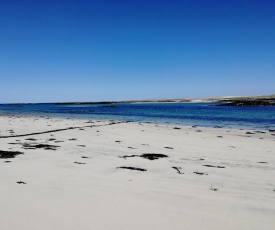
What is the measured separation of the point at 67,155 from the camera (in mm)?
8617

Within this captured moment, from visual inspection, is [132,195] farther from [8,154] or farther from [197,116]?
[197,116]

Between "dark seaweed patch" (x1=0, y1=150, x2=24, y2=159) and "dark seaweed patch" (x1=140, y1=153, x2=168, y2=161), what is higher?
"dark seaweed patch" (x1=0, y1=150, x2=24, y2=159)

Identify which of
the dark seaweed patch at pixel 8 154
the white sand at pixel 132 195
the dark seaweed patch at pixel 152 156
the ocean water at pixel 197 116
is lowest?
the ocean water at pixel 197 116

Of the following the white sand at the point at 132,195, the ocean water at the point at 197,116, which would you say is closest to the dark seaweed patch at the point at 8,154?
the white sand at the point at 132,195

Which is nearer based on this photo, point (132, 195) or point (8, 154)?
point (132, 195)

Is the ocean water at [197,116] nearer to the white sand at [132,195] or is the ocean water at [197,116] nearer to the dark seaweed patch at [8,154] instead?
the white sand at [132,195]

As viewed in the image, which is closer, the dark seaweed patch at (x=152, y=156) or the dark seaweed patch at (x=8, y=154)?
the dark seaweed patch at (x=8, y=154)

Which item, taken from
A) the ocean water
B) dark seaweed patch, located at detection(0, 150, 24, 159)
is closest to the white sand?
dark seaweed patch, located at detection(0, 150, 24, 159)

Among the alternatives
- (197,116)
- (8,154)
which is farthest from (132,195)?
(197,116)

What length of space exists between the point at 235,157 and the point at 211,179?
3.66 meters

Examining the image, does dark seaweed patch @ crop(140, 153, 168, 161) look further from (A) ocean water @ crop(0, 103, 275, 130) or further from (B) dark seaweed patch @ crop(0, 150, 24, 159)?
(A) ocean water @ crop(0, 103, 275, 130)

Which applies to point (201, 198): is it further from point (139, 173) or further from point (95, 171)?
point (95, 171)

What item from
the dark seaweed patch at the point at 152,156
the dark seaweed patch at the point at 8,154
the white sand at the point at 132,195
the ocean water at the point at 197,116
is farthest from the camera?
the ocean water at the point at 197,116

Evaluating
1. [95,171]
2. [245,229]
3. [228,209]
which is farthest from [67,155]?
[245,229]
